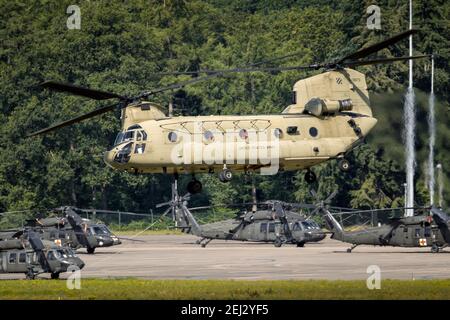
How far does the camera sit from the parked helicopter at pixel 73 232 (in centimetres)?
7269

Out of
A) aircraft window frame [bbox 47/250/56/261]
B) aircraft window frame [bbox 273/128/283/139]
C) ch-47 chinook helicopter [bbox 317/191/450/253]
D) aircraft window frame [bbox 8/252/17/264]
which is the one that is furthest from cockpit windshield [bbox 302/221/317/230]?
aircraft window frame [bbox 8/252/17/264]

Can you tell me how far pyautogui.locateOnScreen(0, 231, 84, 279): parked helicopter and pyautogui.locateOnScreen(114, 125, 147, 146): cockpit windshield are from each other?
5.65 metres

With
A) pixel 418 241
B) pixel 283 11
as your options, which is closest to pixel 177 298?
pixel 418 241

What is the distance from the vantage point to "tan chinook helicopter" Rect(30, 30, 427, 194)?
57.3m

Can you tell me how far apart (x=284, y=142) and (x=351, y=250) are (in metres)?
13.4

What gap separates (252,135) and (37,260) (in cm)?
1046

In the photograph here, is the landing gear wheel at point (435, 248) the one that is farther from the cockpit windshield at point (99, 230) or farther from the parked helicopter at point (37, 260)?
the parked helicopter at point (37, 260)

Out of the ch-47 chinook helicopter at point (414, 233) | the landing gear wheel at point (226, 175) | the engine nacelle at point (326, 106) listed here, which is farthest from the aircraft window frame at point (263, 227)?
the landing gear wheel at point (226, 175)

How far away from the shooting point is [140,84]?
111000 millimetres

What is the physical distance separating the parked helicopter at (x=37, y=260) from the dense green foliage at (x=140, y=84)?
144 ft

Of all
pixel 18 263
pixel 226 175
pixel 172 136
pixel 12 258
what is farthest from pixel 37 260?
pixel 226 175

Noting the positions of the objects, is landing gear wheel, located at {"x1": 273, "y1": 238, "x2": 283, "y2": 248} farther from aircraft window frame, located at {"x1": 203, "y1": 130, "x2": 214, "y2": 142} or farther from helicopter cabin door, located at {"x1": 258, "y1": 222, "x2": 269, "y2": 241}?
aircraft window frame, located at {"x1": 203, "y1": 130, "x2": 214, "y2": 142}

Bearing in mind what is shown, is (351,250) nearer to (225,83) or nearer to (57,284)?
(57,284)

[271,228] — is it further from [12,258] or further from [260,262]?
[12,258]
